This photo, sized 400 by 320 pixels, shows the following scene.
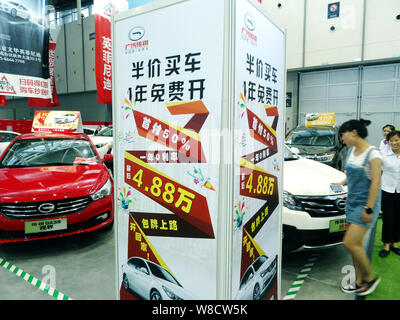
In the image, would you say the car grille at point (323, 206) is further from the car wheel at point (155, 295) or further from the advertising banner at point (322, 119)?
the advertising banner at point (322, 119)

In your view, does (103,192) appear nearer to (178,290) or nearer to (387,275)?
(178,290)

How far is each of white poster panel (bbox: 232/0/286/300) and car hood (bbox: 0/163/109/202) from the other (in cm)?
219

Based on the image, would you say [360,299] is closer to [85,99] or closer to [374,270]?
[374,270]

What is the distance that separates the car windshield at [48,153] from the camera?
3.82 m

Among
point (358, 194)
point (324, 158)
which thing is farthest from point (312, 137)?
point (358, 194)

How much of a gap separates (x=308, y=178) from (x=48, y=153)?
11.1 ft

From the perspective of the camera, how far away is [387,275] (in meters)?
2.84

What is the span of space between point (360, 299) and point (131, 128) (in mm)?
2242

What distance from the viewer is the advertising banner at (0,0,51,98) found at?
771 centimetres

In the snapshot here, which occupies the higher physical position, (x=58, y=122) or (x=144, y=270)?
(x=58, y=122)

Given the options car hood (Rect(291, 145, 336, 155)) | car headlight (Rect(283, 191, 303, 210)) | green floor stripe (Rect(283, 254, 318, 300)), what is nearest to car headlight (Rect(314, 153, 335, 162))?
car hood (Rect(291, 145, 336, 155))

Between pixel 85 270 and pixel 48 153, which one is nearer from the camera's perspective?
pixel 85 270

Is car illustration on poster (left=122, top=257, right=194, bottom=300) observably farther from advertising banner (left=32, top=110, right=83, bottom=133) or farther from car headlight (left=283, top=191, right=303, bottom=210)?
advertising banner (left=32, top=110, right=83, bottom=133)

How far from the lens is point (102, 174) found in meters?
3.74
